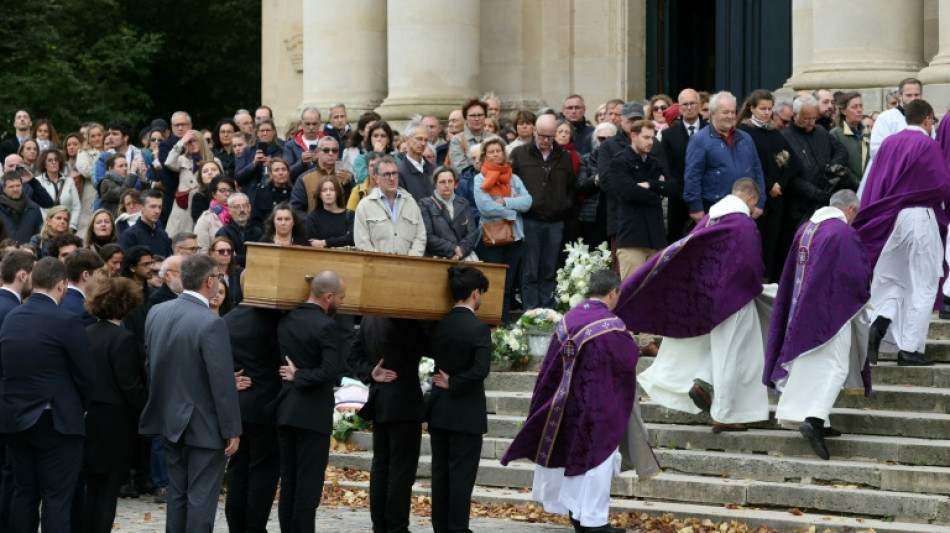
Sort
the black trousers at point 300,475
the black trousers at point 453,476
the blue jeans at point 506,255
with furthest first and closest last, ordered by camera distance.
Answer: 1. the blue jeans at point 506,255
2. the black trousers at point 453,476
3. the black trousers at point 300,475

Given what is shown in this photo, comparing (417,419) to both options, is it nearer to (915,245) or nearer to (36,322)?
(36,322)

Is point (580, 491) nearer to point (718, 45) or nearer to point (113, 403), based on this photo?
point (113, 403)

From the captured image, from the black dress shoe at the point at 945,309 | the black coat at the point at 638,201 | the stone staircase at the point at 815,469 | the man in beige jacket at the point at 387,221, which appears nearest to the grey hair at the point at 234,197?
the man in beige jacket at the point at 387,221

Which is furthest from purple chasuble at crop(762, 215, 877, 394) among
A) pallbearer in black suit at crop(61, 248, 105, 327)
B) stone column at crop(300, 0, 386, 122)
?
stone column at crop(300, 0, 386, 122)

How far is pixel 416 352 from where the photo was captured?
1249 centimetres

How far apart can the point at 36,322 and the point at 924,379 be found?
6.69 meters

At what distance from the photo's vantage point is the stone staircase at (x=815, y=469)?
1263 cm

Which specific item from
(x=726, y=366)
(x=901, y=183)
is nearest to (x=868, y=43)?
(x=901, y=183)

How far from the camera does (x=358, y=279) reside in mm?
11852

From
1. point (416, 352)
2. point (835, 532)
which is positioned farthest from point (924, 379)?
point (416, 352)

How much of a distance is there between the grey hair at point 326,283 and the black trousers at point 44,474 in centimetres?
174

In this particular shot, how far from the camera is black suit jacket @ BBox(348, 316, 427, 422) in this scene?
12375 millimetres

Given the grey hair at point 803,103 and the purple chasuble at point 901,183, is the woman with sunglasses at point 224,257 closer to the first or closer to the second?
the purple chasuble at point 901,183

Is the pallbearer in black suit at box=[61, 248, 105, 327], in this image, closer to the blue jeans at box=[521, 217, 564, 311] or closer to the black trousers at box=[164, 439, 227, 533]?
the black trousers at box=[164, 439, 227, 533]
